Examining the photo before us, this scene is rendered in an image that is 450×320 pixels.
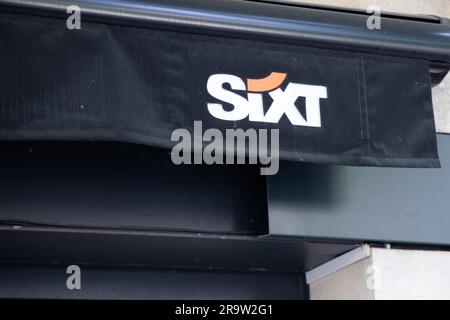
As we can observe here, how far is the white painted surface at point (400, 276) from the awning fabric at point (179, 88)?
0.47 m

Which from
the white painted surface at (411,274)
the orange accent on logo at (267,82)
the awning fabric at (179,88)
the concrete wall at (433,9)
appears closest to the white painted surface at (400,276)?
the white painted surface at (411,274)

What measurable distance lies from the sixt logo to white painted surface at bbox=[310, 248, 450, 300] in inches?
28.4

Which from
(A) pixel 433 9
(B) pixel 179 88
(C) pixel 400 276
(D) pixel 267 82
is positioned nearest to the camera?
(B) pixel 179 88

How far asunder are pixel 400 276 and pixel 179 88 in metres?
1.26

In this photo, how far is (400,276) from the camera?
12.2ft

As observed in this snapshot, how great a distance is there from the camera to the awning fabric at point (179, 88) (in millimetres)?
3096

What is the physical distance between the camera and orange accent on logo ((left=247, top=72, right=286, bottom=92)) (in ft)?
11.1

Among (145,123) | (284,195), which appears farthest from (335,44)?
(145,123)

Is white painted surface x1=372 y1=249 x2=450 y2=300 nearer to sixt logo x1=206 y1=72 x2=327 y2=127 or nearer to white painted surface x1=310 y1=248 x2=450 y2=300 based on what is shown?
white painted surface x1=310 y1=248 x2=450 y2=300

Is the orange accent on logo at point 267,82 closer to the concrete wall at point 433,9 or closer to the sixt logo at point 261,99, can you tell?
the sixt logo at point 261,99

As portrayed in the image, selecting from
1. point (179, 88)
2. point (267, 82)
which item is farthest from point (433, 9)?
point (179, 88)

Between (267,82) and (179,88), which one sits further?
(267,82)

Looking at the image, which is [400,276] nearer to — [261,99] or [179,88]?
[261,99]

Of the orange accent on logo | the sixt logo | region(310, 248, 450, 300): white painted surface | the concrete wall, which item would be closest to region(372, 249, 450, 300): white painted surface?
region(310, 248, 450, 300): white painted surface
